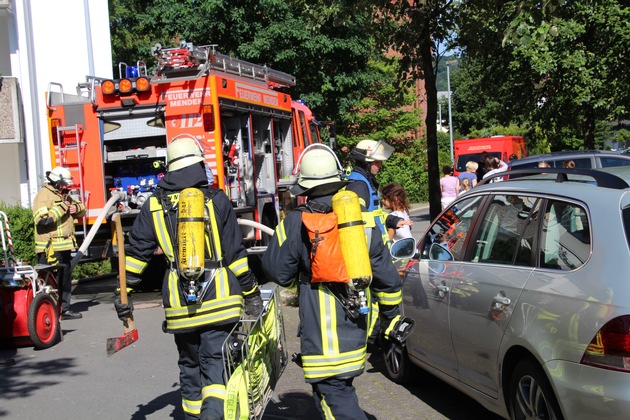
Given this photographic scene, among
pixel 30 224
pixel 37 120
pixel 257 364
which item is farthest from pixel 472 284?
pixel 37 120

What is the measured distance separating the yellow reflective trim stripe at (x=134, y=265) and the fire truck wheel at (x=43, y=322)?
3972mm

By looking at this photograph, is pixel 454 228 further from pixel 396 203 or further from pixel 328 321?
pixel 396 203

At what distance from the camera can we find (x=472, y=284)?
4809 millimetres

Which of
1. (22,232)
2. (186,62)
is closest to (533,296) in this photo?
(186,62)

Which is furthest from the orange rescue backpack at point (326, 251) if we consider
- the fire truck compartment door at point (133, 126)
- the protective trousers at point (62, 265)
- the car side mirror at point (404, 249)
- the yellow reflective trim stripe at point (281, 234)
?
the fire truck compartment door at point (133, 126)

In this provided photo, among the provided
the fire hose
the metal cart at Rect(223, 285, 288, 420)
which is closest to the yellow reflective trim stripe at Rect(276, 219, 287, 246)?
the metal cart at Rect(223, 285, 288, 420)

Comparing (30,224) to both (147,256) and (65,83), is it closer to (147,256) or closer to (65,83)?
(65,83)

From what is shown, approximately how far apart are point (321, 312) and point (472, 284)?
1.36 metres

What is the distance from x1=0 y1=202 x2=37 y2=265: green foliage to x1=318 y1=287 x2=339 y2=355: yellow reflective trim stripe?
9.50 meters

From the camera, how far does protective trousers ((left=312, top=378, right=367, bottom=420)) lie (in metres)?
3.80

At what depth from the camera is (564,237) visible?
416 cm

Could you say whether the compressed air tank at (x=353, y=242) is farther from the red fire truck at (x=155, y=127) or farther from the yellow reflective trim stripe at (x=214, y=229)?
the red fire truck at (x=155, y=127)

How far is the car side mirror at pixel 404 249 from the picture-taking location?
531 centimetres

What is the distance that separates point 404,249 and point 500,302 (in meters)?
1.06
